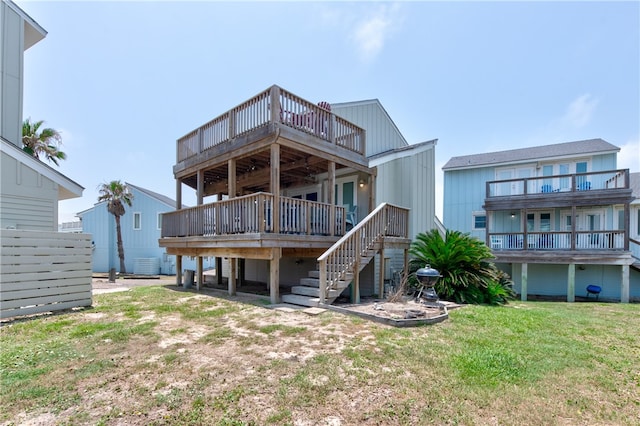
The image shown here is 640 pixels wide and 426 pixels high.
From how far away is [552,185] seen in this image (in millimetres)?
15703

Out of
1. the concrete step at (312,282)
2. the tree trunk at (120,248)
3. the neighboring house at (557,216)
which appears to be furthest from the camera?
the tree trunk at (120,248)

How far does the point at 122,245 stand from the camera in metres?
23.4

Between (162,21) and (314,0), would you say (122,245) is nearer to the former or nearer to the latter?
(162,21)

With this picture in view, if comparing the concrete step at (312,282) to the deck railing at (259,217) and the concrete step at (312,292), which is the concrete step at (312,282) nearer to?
the concrete step at (312,292)

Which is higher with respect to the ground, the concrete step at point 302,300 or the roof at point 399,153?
the roof at point 399,153

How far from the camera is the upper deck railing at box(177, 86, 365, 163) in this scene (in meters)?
7.79

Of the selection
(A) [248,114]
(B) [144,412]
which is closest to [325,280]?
(B) [144,412]

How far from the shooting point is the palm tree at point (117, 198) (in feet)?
74.5

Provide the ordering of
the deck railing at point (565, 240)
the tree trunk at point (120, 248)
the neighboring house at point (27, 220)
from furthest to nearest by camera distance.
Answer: the tree trunk at point (120, 248) → the deck railing at point (565, 240) → the neighboring house at point (27, 220)

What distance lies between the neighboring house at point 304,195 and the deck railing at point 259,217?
3cm

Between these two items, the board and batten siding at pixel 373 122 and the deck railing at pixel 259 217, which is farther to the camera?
the board and batten siding at pixel 373 122

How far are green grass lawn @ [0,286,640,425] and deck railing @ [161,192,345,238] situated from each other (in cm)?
265

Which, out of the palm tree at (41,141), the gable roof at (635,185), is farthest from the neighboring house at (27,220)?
the gable roof at (635,185)

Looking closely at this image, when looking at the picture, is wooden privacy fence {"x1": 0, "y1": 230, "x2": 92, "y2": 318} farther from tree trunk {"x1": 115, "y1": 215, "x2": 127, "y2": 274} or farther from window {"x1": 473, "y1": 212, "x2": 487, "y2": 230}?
tree trunk {"x1": 115, "y1": 215, "x2": 127, "y2": 274}
